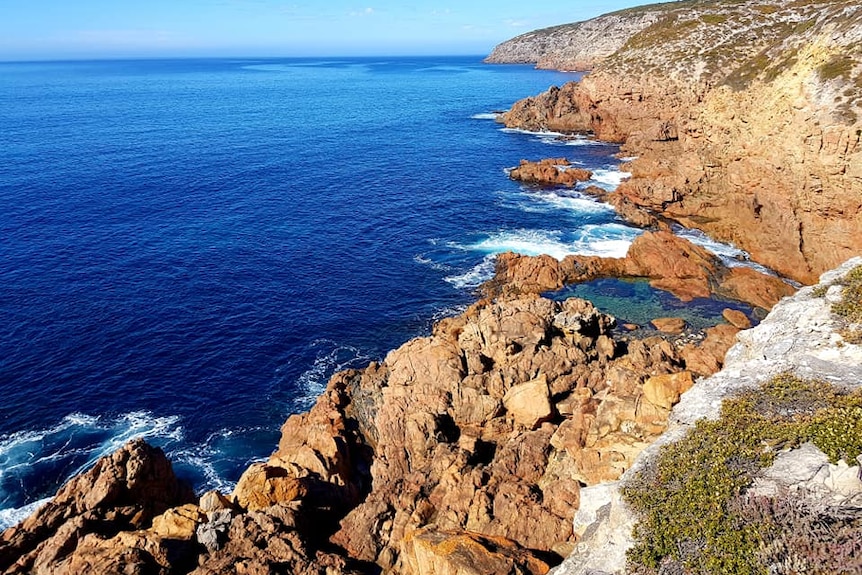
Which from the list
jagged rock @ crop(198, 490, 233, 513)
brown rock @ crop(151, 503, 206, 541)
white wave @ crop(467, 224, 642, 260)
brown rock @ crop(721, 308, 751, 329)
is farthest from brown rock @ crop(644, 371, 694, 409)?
white wave @ crop(467, 224, 642, 260)

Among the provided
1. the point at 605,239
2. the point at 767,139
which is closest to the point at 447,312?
the point at 605,239

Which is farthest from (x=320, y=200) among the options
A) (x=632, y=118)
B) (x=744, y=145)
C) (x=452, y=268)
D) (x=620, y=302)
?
(x=632, y=118)

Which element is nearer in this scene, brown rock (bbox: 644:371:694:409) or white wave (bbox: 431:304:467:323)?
brown rock (bbox: 644:371:694:409)

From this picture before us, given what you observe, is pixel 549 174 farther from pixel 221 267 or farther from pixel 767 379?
pixel 767 379

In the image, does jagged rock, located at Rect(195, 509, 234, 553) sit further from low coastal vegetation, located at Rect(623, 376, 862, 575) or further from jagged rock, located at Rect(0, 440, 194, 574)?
low coastal vegetation, located at Rect(623, 376, 862, 575)

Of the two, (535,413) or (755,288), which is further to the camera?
(755,288)

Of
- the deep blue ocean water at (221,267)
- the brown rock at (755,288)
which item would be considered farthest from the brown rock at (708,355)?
the deep blue ocean water at (221,267)
